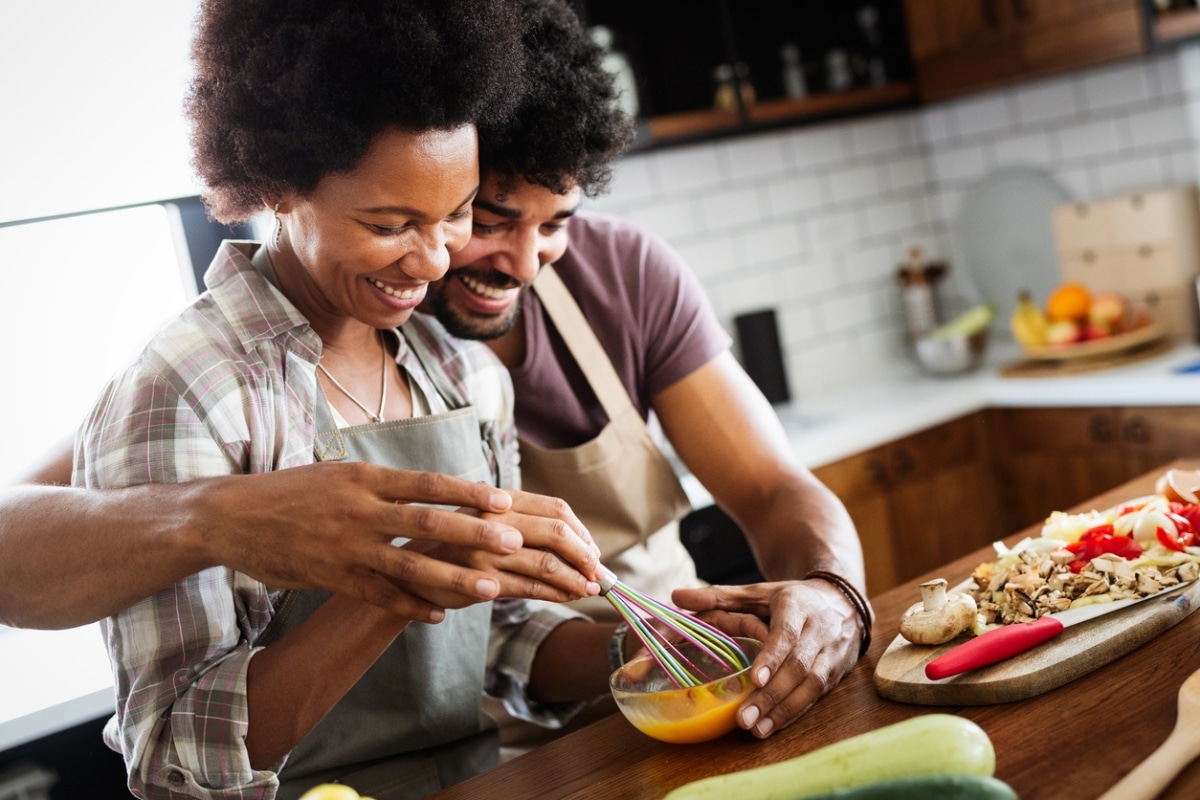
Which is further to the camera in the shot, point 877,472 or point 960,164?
point 960,164

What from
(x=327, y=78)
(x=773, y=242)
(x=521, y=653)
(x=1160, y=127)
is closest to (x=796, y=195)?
(x=773, y=242)

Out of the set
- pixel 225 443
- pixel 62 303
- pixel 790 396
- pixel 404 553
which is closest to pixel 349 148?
pixel 225 443

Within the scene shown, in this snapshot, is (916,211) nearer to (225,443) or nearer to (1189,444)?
(1189,444)

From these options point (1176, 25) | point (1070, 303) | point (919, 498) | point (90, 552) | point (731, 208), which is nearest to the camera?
point (90, 552)

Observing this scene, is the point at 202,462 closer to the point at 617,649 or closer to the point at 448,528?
the point at 448,528

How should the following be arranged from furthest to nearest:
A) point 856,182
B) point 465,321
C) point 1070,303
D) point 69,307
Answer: point 856,182 → point 1070,303 → point 69,307 → point 465,321

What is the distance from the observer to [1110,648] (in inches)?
43.8

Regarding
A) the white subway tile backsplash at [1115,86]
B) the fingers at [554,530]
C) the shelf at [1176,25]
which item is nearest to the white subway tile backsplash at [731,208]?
the white subway tile backsplash at [1115,86]

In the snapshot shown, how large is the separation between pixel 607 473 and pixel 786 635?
59 centimetres

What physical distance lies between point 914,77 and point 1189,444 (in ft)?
4.83

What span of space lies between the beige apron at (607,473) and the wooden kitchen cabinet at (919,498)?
3.72 feet

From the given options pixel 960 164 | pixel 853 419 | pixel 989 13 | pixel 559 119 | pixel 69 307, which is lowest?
pixel 853 419

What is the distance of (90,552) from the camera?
3.73 ft

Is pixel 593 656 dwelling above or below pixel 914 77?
below
